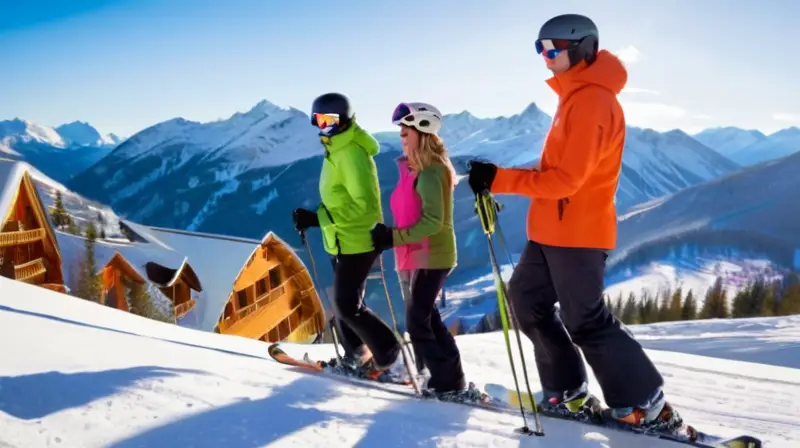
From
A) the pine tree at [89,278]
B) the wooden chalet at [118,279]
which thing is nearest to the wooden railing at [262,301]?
the wooden chalet at [118,279]

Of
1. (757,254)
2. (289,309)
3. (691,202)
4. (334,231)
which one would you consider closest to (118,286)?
(289,309)

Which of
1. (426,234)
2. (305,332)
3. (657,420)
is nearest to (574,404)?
(657,420)

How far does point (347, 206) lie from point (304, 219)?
0.40m

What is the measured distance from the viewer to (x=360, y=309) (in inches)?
150

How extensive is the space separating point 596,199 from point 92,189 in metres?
217

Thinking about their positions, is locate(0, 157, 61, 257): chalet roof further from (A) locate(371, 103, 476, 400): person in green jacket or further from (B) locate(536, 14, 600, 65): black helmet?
(B) locate(536, 14, 600, 65): black helmet

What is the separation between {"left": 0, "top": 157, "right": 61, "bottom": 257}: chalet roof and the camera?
547 inches

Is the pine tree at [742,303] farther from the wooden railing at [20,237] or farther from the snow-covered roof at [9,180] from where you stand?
the snow-covered roof at [9,180]

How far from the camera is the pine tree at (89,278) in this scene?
15609 millimetres

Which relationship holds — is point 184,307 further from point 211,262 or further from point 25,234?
point 25,234

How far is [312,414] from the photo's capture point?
2531mm

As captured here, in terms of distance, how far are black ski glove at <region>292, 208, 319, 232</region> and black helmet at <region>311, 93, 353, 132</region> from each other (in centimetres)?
59

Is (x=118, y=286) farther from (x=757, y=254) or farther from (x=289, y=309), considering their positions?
(x=757, y=254)

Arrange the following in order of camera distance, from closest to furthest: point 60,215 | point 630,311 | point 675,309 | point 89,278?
point 89,278
point 60,215
point 675,309
point 630,311
